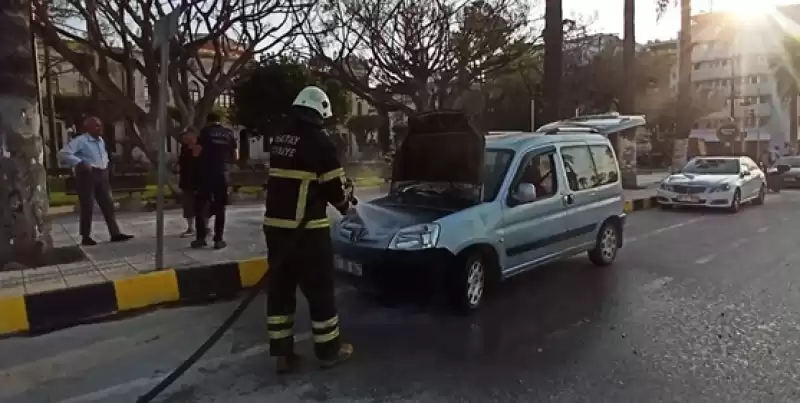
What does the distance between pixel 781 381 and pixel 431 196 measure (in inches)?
135

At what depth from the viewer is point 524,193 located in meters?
6.59

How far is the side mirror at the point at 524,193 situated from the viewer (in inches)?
260

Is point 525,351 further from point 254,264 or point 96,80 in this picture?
point 96,80

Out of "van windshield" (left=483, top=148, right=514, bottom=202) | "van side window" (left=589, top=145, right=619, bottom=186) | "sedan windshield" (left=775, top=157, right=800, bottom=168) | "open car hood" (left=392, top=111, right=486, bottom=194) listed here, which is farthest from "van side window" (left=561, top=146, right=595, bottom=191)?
"sedan windshield" (left=775, top=157, right=800, bottom=168)

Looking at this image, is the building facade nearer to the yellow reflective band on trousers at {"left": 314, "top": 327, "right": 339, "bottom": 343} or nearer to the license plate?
the license plate

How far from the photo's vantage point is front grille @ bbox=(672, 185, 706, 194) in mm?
15250

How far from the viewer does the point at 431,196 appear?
6.80 m

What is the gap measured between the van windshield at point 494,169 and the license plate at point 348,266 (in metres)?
1.38

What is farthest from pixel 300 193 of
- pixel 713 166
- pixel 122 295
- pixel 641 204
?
pixel 713 166

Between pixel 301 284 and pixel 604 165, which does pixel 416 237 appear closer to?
pixel 301 284

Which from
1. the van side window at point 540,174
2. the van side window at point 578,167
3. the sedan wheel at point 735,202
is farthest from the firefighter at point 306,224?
the sedan wheel at point 735,202

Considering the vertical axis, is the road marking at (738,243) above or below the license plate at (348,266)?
below

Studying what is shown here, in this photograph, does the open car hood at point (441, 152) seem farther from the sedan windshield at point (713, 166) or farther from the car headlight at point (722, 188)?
the sedan windshield at point (713, 166)

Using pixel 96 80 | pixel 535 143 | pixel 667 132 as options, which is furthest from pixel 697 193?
pixel 667 132
